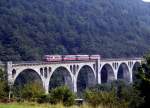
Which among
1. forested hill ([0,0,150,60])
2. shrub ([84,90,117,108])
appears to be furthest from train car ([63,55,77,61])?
shrub ([84,90,117,108])

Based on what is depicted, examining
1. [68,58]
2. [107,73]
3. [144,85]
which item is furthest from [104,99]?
[107,73]

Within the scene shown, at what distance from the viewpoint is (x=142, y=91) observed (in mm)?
11336

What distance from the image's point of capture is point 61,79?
64.6 meters

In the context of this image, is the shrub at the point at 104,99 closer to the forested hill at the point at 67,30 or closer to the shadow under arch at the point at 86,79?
the shadow under arch at the point at 86,79

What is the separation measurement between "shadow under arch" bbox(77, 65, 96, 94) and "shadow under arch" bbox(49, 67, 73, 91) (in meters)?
3.46

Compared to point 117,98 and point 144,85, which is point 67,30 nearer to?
point 117,98

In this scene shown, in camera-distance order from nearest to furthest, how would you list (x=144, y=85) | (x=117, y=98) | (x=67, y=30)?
(x=144, y=85)
(x=117, y=98)
(x=67, y=30)

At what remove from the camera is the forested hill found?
76.6m

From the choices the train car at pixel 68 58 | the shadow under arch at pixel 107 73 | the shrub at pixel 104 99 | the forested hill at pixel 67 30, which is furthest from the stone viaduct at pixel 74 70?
the shrub at pixel 104 99

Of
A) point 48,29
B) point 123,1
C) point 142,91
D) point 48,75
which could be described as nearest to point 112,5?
point 123,1

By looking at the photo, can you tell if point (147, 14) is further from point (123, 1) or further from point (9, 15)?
point (9, 15)

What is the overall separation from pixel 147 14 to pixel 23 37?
95890mm

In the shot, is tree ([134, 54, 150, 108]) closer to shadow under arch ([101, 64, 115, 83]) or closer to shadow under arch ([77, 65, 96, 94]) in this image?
shadow under arch ([77, 65, 96, 94])

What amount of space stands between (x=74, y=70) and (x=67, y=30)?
1819 inches
